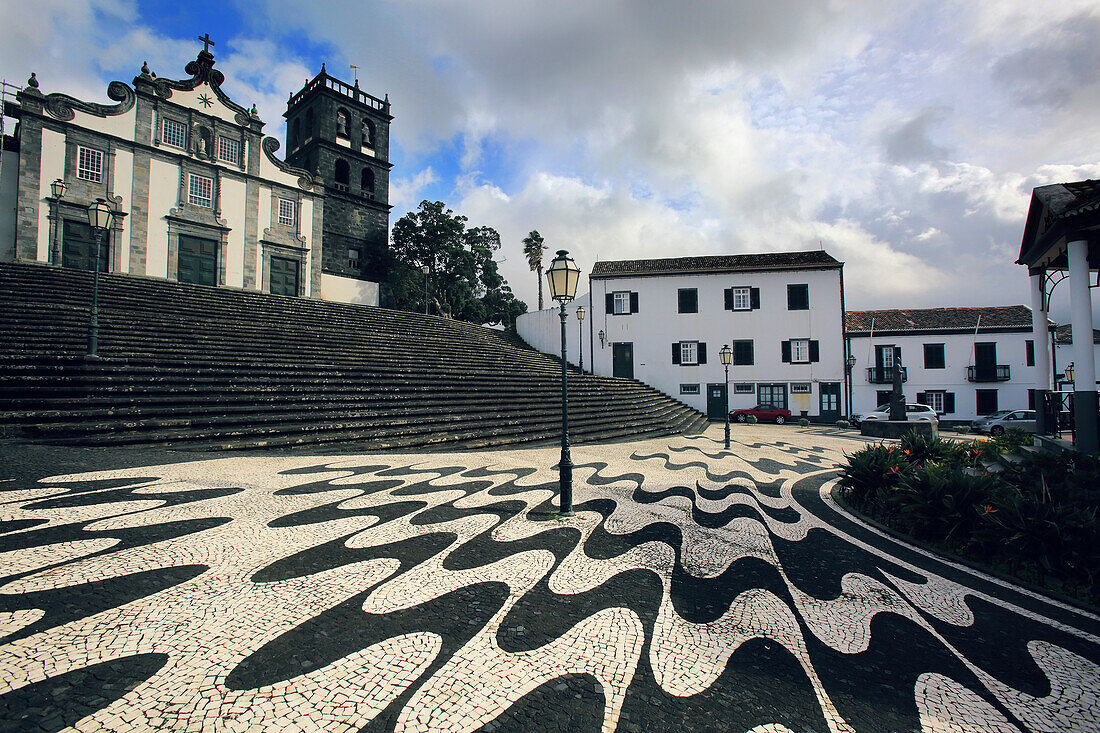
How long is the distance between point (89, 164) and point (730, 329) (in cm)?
3429

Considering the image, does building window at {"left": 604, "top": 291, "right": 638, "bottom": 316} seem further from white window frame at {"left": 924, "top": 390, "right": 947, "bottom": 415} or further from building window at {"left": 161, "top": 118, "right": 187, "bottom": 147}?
building window at {"left": 161, "top": 118, "right": 187, "bottom": 147}

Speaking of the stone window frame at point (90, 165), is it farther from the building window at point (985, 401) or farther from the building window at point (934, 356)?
the building window at point (985, 401)

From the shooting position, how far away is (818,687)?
9.64 feet

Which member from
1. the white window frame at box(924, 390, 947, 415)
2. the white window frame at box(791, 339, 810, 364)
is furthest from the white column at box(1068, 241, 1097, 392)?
the white window frame at box(924, 390, 947, 415)

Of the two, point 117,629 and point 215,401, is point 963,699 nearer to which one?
point 117,629

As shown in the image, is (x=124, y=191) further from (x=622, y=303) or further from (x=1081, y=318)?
(x=1081, y=318)

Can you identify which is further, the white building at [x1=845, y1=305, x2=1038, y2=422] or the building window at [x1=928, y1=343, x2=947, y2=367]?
the building window at [x1=928, y1=343, x2=947, y2=367]

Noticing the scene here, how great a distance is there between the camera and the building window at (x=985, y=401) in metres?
27.2

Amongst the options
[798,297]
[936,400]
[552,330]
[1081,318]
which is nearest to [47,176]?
[552,330]

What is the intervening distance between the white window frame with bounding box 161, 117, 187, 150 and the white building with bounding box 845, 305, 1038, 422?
39.3 metres

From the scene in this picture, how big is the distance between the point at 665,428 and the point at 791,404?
44.4 ft

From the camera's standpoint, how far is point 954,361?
91.2 ft

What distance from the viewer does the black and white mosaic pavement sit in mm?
2576

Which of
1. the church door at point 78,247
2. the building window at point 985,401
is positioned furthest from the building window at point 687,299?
the church door at point 78,247
